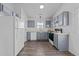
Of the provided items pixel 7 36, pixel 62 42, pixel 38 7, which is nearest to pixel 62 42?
pixel 62 42

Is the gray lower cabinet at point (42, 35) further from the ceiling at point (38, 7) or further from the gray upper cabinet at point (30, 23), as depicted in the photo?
the ceiling at point (38, 7)

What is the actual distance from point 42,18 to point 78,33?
9.18m

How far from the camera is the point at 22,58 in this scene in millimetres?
997

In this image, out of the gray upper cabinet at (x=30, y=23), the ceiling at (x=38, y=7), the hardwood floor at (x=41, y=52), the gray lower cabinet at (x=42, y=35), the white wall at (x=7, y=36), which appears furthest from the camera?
the gray upper cabinet at (x=30, y=23)

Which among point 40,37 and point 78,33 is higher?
point 78,33

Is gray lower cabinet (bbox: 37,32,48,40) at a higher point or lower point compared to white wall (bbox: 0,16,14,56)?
lower

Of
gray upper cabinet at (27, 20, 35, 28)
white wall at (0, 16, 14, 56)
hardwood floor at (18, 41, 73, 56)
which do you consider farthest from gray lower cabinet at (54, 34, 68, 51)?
gray upper cabinet at (27, 20, 35, 28)

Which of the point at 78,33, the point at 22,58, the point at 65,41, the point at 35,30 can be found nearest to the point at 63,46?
the point at 65,41

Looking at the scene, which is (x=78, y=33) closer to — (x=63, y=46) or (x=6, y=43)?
(x=63, y=46)

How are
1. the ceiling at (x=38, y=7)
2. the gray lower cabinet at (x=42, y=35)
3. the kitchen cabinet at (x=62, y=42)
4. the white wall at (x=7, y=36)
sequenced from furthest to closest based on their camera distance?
the gray lower cabinet at (x=42, y=35) → the ceiling at (x=38, y=7) → the kitchen cabinet at (x=62, y=42) → the white wall at (x=7, y=36)

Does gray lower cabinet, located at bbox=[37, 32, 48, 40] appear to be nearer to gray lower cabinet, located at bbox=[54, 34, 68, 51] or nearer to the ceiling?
the ceiling

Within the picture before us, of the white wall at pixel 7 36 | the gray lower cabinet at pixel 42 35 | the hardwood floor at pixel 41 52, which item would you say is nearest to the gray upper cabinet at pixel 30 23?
the gray lower cabinet at pixel 42 35

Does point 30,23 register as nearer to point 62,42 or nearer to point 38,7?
point 38,7

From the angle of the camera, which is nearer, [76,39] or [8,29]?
[8,29]
